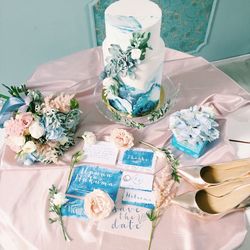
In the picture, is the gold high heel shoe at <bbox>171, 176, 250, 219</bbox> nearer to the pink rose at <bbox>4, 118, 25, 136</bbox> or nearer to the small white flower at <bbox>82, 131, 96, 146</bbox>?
the small white flower at <bbox>82, 131, 96, 146</bbox>

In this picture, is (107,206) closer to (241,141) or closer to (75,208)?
(75,208)

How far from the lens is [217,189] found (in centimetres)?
77

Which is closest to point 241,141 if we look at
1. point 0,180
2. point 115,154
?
point 115,154

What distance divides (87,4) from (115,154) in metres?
0.82

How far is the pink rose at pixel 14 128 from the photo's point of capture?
78 cm

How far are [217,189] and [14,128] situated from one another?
491 mm

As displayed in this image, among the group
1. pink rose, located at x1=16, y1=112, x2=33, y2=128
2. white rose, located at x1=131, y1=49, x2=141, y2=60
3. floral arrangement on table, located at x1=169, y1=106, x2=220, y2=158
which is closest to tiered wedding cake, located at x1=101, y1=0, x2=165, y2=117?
white rose, located at x1=131, y1=49, x2=141, y2=60

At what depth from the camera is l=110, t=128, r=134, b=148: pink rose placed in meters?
0.86

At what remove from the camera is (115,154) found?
2.83ft

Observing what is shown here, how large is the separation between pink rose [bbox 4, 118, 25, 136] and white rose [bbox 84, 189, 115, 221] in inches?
8.7

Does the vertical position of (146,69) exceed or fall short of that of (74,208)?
it exceeds it

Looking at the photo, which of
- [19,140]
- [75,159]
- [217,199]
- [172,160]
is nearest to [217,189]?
[217,199]

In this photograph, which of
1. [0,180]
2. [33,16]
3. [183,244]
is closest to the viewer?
[183,244]

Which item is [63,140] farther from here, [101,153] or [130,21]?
[130,21]
